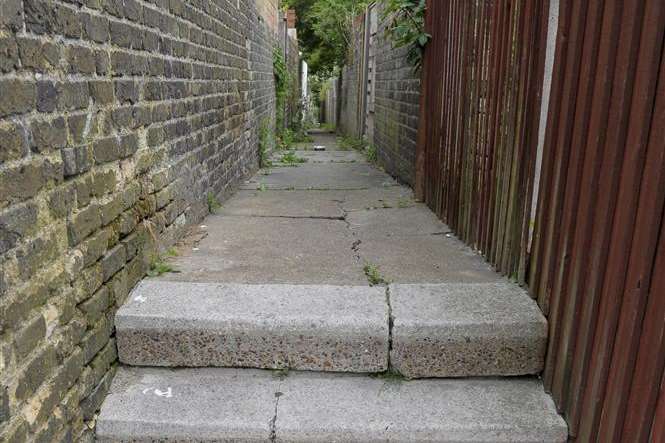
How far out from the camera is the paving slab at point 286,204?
4.46 meters

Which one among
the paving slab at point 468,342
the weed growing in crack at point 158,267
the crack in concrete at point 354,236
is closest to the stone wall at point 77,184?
the weed growing in crack at point 158,267

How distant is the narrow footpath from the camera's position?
6.58ft

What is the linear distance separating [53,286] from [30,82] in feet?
2.08

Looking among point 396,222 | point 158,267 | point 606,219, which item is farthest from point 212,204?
point 606,219

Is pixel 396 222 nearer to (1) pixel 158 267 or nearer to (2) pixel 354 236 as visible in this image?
(2) pixel 354 236

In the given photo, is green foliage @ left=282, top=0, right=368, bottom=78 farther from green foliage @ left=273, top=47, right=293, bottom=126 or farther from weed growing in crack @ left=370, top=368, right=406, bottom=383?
weed growing in crack @ left=370, top=368, right=406, bottom=383

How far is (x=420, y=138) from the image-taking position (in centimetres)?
467

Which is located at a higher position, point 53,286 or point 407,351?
point 53,286

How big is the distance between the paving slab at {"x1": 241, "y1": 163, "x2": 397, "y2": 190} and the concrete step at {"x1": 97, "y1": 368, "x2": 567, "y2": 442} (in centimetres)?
375

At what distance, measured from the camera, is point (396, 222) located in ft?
13.5

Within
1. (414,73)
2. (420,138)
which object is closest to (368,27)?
(414,73)

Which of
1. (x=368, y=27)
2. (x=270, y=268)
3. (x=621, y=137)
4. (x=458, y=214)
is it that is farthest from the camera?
(x=368, y=27)

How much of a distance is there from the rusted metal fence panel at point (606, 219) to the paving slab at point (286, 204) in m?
2.42

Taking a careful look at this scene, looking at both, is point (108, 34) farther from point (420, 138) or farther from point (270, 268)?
point (420, 138)
